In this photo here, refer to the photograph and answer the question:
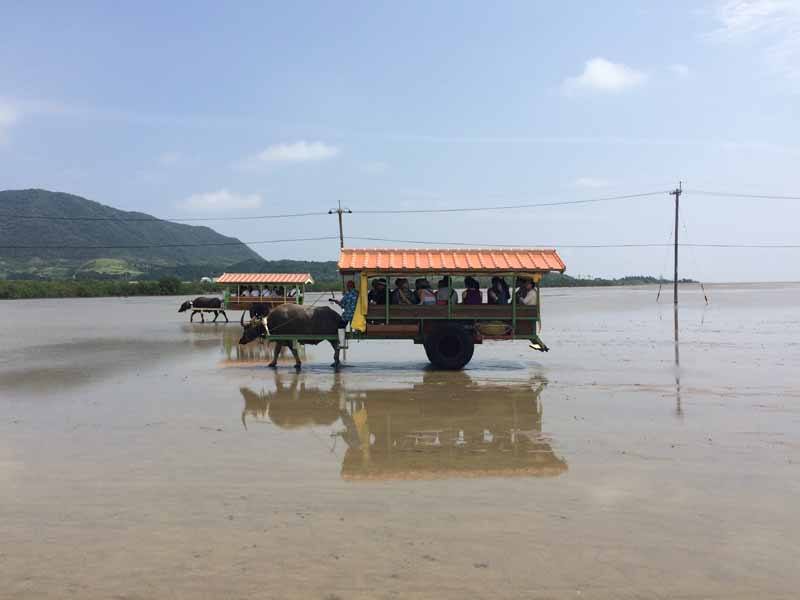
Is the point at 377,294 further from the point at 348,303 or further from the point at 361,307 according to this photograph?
the point at 348,303

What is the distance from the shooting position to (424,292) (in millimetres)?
16297

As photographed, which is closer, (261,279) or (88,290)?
(261,279)

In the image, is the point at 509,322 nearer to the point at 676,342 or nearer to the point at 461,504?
the point at 676,342

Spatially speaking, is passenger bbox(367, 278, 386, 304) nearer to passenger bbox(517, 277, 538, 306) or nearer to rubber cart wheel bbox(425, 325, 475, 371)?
rubber cart wheel bbox(425, 325, 475, 371)

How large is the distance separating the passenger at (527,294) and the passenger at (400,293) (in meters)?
2.51

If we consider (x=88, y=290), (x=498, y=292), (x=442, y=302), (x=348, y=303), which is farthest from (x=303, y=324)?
(x=88, y=290)

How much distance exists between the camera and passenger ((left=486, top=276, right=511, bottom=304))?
1614cm

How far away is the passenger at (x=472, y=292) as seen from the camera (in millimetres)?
16172

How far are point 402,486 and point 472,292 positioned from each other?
31.6 feet

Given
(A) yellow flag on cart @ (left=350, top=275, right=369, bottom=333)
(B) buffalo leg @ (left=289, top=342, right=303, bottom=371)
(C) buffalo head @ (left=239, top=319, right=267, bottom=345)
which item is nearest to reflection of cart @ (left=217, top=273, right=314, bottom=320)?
(C) buffalo head @ (left=239, top=319, right=267, bottom=345)

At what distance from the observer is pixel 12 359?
736 inches

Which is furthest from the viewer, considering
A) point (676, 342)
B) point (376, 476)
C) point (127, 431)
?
point (676, 342)

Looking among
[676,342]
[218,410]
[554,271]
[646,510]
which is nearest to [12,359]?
[218,410]

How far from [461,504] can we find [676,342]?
677 inches
